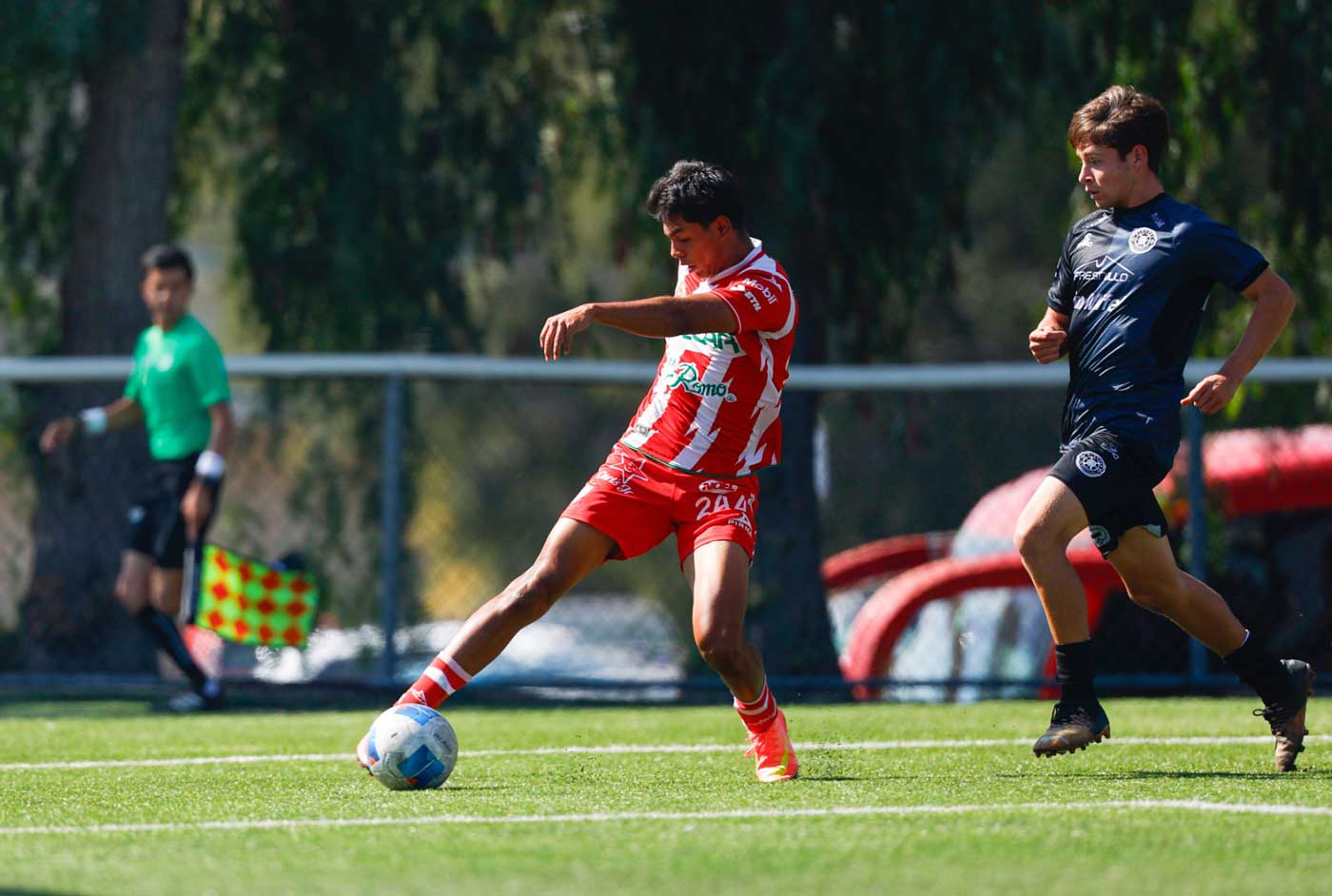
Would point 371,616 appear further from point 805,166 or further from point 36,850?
point 36,850

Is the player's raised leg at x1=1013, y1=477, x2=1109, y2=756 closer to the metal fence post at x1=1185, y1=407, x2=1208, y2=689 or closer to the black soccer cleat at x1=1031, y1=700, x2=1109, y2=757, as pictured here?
the black soccer cleat at x1=1031, y1=700, x2=1109, y2=757

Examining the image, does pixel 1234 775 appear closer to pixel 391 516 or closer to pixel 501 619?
pixel 501 619

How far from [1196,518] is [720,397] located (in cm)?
497

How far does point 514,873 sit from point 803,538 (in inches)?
297

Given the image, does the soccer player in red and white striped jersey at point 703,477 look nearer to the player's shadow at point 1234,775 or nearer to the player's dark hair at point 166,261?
the player's shadow at point 1234,775

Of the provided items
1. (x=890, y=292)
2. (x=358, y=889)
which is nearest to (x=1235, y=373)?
(x=358, y=889)

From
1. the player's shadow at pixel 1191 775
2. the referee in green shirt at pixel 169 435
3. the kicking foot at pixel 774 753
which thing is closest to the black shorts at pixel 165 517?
the referee in green shirt at pixel 169 435

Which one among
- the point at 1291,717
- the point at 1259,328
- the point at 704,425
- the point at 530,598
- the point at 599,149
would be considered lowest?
the point at 1291,717

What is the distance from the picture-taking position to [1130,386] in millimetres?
6246

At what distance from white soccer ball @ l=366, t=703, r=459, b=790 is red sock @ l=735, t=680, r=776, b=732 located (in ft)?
2.93

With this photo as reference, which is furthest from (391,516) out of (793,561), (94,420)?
(793,561)

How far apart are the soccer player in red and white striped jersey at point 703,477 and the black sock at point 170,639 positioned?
13.9 ft

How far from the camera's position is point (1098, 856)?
4406 millimetres

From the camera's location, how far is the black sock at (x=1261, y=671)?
21.1 ft
